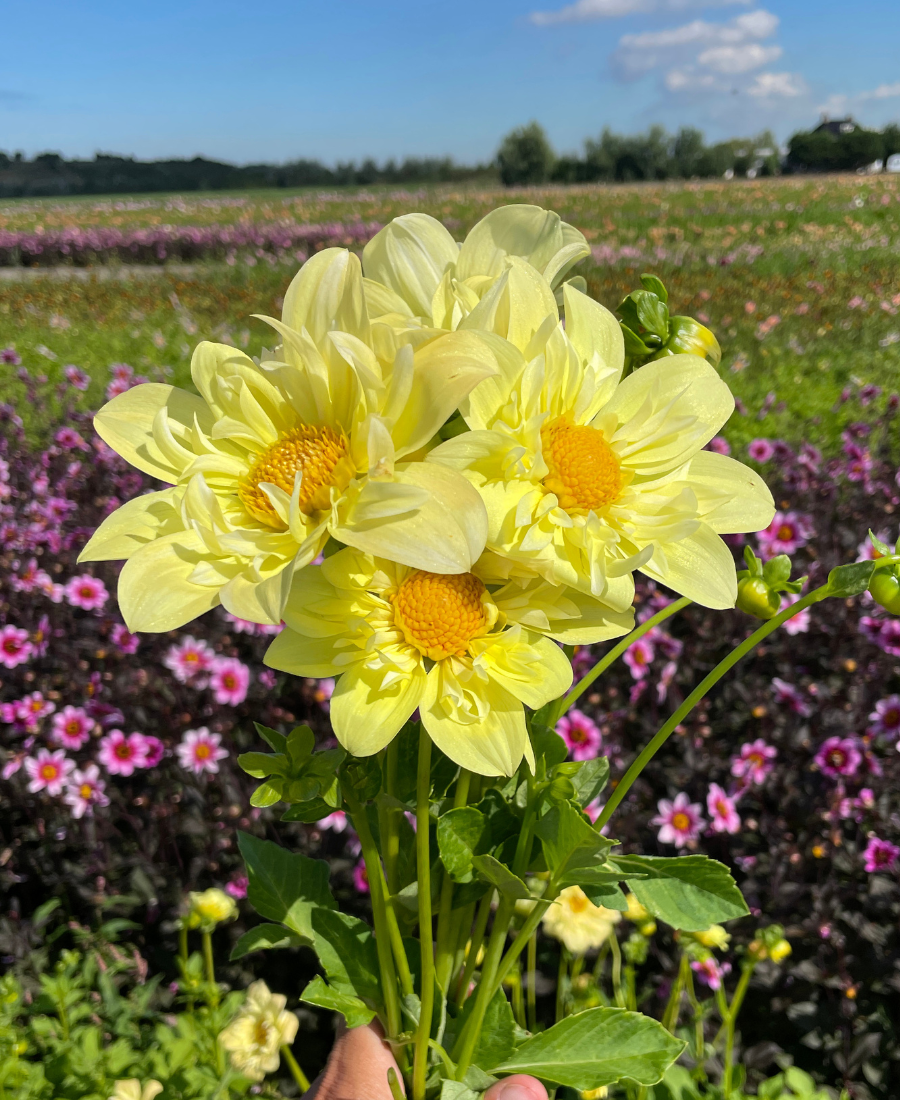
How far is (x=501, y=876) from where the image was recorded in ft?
1.99

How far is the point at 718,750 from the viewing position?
1.91 meters

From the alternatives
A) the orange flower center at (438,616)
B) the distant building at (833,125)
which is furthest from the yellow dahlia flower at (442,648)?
the distant building at (833,125)

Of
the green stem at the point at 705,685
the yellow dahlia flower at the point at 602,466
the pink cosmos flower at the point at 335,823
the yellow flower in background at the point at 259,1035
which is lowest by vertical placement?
the yellow flower in background at the point at 259,1035

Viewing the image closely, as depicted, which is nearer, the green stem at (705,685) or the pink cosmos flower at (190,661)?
the green stem at (705,685)

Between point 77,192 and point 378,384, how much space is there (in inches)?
1846

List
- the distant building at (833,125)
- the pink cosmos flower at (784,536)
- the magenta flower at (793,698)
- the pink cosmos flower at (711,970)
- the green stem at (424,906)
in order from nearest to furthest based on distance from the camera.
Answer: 1. the green stem at (424,906)
2. the pink cosmos flower at (711,970)
3. the magenta flower at (793,698)
4. the pink cosmos flower at (784,536)
5. the distant building at (833,125)

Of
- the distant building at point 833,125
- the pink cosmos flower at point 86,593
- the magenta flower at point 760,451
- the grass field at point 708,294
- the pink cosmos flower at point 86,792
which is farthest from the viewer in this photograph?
the distant building at point 833,125

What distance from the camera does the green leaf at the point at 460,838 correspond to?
0.63 m

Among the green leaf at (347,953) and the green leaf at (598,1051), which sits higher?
the green leaf at (347,953)

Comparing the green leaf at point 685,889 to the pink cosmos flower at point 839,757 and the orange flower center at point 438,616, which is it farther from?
the pink cosmos flower at point 839,757

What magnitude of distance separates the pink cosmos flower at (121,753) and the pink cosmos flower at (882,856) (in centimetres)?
157

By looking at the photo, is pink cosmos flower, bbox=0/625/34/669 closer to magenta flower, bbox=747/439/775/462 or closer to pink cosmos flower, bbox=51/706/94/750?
pink cosmos flower, bbox=51/706/94/750

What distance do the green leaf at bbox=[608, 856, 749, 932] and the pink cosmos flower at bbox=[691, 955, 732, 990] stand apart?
75 cm

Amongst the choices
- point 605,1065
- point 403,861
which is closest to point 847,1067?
point 605,1065
